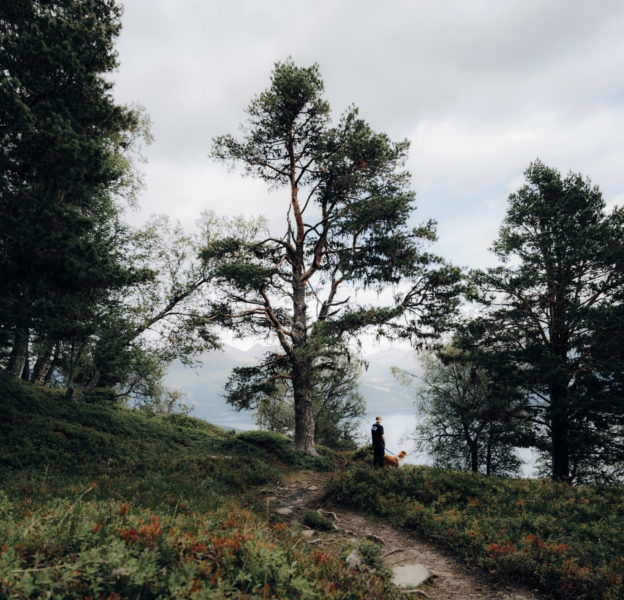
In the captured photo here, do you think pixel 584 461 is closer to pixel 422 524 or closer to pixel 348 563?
pixel 422 524

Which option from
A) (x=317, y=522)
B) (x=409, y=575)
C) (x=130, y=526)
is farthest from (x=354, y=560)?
(x=130, y=526)

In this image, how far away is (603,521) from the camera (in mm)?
7195

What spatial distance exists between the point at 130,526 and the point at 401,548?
18.7 ft

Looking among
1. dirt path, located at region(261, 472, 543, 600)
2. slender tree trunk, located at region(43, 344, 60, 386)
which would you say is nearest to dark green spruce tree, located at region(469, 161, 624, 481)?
dirt path, located at region(261, 472, 543, 600)

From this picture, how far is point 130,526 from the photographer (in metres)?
3.89

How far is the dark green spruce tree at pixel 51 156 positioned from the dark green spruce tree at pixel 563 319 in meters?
16.8

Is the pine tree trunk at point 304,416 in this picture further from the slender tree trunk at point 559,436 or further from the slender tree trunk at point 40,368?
the slender tree trunk at point 40,368

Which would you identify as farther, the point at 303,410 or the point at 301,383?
the point at 303,410

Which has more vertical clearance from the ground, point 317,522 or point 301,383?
point 301,383

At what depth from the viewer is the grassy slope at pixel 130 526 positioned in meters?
2.88

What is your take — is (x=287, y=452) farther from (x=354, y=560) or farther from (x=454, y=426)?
(x=454, y=426)

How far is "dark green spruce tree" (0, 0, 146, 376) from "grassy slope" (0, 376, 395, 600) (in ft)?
11.2

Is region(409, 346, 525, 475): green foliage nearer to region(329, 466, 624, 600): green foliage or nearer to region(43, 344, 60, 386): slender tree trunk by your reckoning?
region(329, 466, 624, 600): green foliage

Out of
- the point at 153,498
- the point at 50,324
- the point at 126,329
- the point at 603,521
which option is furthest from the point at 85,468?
the point at 603,521
